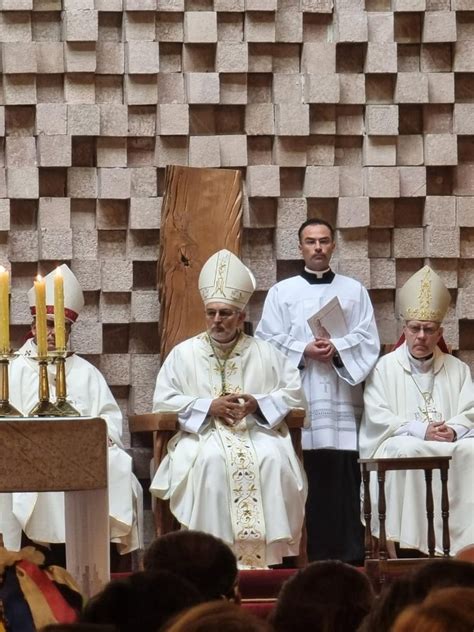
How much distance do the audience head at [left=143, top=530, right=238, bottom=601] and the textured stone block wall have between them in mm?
4819

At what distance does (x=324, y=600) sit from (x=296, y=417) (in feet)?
13.9

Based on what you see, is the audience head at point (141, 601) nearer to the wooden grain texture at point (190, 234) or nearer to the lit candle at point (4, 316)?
the lit candle at point (4, 316)

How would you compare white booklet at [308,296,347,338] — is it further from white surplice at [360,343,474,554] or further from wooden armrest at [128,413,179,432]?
wooden armrest at [128,413,179,432]

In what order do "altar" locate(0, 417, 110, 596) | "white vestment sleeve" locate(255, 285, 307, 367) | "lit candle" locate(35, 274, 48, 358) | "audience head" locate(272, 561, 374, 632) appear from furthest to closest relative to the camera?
1. "white vestment sleeve" locate(255, 285, 307, 367)
2. "lit candle" locate(35, 274, 48, 358)
3. "altar" locate(0, 417, 110, 596)
4. "audience head" locate(272, 561, 374, 632)

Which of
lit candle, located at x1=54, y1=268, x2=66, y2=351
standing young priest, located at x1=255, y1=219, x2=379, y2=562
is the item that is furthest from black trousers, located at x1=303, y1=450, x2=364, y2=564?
lit candle, located at x1=54, y1=268, x2=66, y2=351

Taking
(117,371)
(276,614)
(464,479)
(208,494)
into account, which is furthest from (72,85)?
(276,614)

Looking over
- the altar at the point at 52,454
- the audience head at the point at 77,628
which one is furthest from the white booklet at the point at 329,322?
the audience head at the point at 77,628

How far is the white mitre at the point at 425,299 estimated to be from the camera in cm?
744

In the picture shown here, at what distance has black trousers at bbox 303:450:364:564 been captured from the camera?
7.40 metres

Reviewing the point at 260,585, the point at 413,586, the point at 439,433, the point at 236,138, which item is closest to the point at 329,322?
the point at 439,433

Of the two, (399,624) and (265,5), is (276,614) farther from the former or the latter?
(265,5)

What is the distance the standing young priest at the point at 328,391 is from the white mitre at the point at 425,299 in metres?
0.25

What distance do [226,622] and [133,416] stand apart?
5.00 m

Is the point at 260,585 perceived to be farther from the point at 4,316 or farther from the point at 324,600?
the point at 324,600
